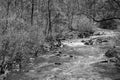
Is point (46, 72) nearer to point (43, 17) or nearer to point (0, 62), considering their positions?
point (0, 62)

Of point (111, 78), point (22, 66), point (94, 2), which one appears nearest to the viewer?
point (94, 2)

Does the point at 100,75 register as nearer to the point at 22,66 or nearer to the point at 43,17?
the point at 22,66

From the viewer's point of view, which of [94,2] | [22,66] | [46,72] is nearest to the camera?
[94,2]

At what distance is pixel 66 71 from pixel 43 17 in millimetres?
19833

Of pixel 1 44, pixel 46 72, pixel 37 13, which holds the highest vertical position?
pixel 37 13

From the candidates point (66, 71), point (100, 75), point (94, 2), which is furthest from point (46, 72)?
point (94, 2)

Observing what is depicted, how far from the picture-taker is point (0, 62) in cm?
944

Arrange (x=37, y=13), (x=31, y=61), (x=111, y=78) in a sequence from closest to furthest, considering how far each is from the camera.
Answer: (x=111, y=78)
(x=31, y=61)
(x=37, y=13)

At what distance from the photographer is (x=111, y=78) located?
365 inches

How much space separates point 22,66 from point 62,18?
1963 cm

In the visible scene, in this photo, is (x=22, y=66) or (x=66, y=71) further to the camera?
(x=22, y=66)

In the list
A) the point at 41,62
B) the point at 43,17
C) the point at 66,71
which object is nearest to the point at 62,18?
the point at 43,17

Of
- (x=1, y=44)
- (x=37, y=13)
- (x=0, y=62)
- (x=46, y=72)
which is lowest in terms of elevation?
(x=46, y=72)

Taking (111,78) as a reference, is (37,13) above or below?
above
